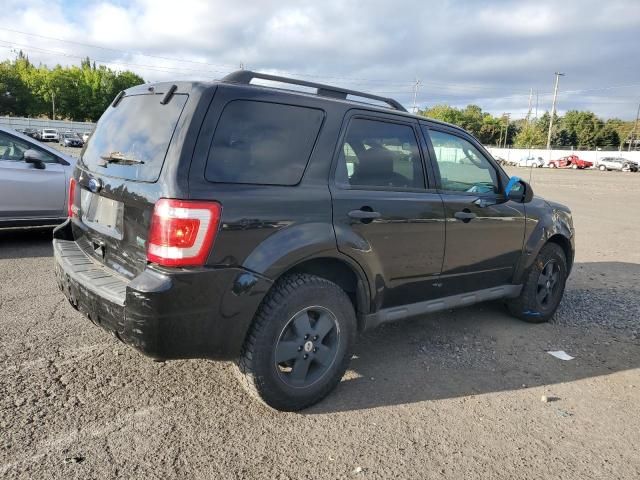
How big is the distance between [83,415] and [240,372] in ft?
3.02

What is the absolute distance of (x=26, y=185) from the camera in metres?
6.61

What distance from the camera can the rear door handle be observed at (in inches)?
123

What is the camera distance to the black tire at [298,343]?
9.28 ft

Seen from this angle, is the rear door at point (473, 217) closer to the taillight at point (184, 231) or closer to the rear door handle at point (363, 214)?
the rear door handle at point (363, 214)

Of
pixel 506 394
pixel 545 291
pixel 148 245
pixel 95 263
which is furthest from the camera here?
pixel 545 291

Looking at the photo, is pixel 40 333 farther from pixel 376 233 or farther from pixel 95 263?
pixel 376 233

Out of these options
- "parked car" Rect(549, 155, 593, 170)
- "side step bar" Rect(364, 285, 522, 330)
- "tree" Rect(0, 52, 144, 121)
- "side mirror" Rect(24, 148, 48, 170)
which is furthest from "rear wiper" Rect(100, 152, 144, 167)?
"tree" Rect(0, 52, 144, 121)

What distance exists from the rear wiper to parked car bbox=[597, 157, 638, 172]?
2189 inches

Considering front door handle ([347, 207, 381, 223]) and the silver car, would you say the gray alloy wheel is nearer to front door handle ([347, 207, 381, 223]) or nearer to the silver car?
front door handle ([347, 207, 381, 223])

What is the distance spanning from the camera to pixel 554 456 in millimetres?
2771

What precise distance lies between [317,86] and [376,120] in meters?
0.47

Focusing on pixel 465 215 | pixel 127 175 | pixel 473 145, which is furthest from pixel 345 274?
pixel 473 145

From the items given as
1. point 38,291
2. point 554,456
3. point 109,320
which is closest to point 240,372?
point 109,320

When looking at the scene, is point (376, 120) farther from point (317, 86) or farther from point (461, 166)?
point (461, 166)
